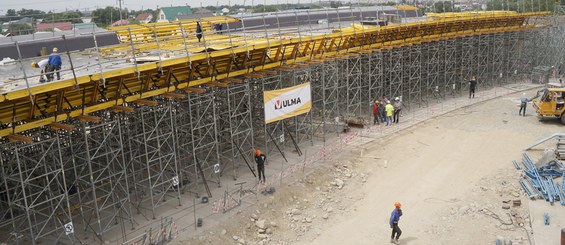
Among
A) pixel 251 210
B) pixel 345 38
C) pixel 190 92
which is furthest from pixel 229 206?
pixel 345 38

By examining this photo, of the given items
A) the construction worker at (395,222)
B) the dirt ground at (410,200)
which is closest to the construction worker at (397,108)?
the dirt ground at (410,200)

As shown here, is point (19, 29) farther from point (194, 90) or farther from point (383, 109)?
point (383, 109)

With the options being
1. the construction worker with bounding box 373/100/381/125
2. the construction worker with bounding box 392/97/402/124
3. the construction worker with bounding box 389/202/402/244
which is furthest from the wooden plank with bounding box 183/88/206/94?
the construction worker with bounding box 392/97/402/124

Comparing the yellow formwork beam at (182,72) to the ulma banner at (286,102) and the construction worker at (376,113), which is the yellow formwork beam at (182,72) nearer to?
the ulma banner at (286,102)

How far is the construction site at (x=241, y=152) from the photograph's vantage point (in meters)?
14.2

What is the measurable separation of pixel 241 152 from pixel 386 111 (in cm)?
908

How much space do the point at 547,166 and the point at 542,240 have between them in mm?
5748

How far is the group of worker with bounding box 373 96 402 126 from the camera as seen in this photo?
25.4 m

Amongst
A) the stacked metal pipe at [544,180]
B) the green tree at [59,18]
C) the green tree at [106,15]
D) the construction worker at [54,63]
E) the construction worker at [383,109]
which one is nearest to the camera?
the construction worker at [54,63]

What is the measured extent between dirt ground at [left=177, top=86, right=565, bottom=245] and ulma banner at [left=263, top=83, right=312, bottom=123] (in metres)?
2.48

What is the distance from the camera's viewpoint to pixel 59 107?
13.5 m

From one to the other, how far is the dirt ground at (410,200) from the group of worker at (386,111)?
1.78 m

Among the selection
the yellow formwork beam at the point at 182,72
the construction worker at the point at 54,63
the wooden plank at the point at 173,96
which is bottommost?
the wooden plank at the point at 173,96

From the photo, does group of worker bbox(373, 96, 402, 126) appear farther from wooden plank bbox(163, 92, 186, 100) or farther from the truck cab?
wooden plank bbox(163, 92, 186, 100)
